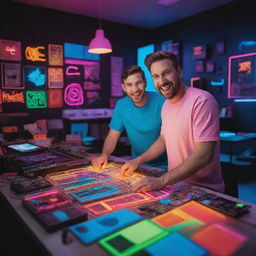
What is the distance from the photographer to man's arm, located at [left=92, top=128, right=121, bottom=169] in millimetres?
2023

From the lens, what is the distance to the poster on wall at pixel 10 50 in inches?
191

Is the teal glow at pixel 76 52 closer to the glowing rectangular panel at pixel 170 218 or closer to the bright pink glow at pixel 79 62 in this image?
the bright pink glow at pixel 79 62

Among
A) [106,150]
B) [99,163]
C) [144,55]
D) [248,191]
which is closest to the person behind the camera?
[99,163]

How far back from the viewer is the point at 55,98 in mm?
5461

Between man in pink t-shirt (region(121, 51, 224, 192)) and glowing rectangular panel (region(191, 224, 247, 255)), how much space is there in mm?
469

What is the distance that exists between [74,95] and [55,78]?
53cm

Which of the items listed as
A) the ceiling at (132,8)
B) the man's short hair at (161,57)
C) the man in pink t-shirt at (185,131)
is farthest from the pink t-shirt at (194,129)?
the ceiling at (132,8)

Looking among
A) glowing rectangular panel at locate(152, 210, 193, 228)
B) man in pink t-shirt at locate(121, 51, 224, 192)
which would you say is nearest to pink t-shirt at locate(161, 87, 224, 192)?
man in pink t-shirt at locate(121, 51, 224, 192)

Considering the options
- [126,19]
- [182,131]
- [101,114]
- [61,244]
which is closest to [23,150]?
[182,131]

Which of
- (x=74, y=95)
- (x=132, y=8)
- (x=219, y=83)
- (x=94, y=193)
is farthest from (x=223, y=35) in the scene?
(x=94, y=193)

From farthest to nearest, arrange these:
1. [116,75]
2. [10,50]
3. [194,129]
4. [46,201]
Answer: [116,75]
[10,50]
[194,129]
[46,201]

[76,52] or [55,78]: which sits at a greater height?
[76,52]

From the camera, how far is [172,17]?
5957 millimetres

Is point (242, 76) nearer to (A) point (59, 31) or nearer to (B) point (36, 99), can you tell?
(A) point (59, 31)
